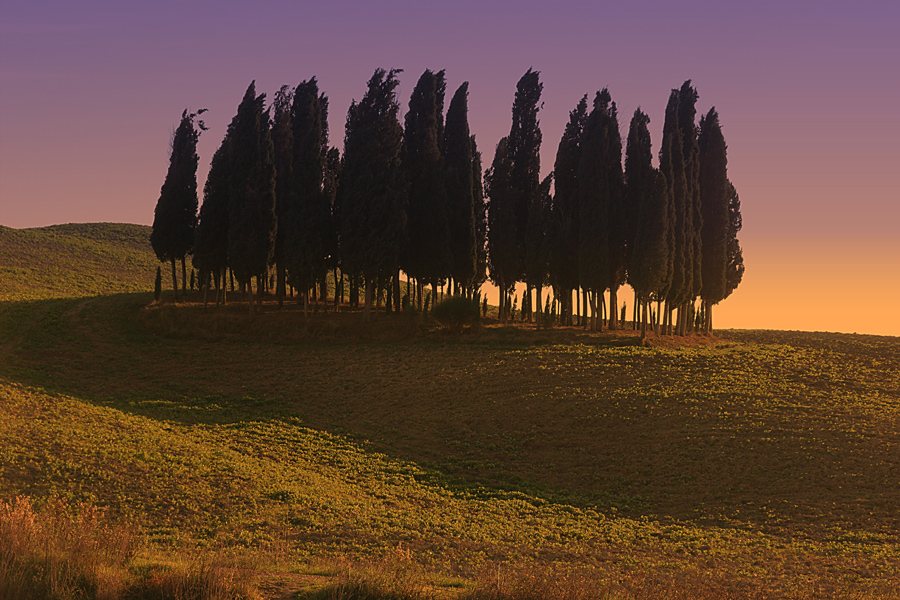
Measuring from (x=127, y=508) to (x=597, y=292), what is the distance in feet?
115

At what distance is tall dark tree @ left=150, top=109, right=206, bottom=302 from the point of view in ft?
169

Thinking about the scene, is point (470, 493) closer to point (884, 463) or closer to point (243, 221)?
point (884, 463)

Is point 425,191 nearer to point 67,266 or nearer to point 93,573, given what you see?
point 93,573

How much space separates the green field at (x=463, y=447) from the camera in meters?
14.7

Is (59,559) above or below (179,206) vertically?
below

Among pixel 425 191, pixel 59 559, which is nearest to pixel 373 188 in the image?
pixel 425 191

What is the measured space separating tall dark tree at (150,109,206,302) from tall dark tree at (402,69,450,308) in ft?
55.8

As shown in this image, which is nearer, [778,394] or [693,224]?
[778,394]

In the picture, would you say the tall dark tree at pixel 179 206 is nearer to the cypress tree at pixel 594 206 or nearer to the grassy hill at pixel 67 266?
the grassy hill at pixel 67 266

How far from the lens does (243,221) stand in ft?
152

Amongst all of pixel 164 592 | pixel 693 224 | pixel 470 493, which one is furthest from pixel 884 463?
pixel 693 224

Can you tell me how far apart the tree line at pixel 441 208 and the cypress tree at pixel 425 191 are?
105mm

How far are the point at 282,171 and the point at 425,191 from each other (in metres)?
11.9

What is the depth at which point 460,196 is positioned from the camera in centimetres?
4953
